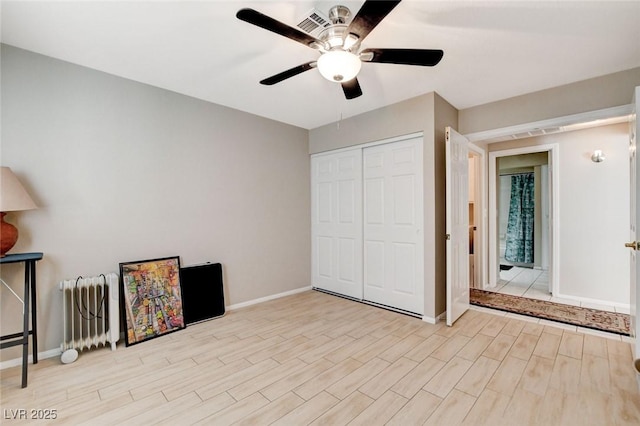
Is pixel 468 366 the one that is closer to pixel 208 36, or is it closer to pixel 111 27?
pixel 208 36

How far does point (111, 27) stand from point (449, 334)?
146 inches

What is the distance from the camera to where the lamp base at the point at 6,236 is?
6.74 feet

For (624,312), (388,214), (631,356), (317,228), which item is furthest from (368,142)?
(624,312)

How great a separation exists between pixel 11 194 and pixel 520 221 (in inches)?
307

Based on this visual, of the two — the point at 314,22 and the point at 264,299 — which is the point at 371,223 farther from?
the point at 314,22

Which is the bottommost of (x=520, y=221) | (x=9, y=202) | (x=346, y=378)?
(x=346, y=378)

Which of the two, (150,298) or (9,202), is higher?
(9,202)

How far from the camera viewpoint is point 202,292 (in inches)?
126

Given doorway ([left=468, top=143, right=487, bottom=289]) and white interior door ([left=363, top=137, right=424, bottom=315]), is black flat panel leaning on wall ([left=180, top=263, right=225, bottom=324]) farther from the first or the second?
doorway ([left=468, top=143, right=487, bottom=289])

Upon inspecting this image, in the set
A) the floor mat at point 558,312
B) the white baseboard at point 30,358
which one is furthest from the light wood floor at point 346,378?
the floor mat at point 558,312

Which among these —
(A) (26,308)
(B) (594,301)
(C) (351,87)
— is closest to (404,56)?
(C) (351,87)

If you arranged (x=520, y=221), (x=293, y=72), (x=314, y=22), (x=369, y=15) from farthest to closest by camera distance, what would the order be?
(x=520, y=221), (x=293, y=72), (x=314, y=22), (x=369, y=15)

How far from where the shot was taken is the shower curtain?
20.1ft

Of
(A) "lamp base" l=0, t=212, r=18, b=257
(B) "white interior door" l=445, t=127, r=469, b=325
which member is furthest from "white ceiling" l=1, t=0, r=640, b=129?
(A) "lamp base" l=0, t=212, r=18, b=257
